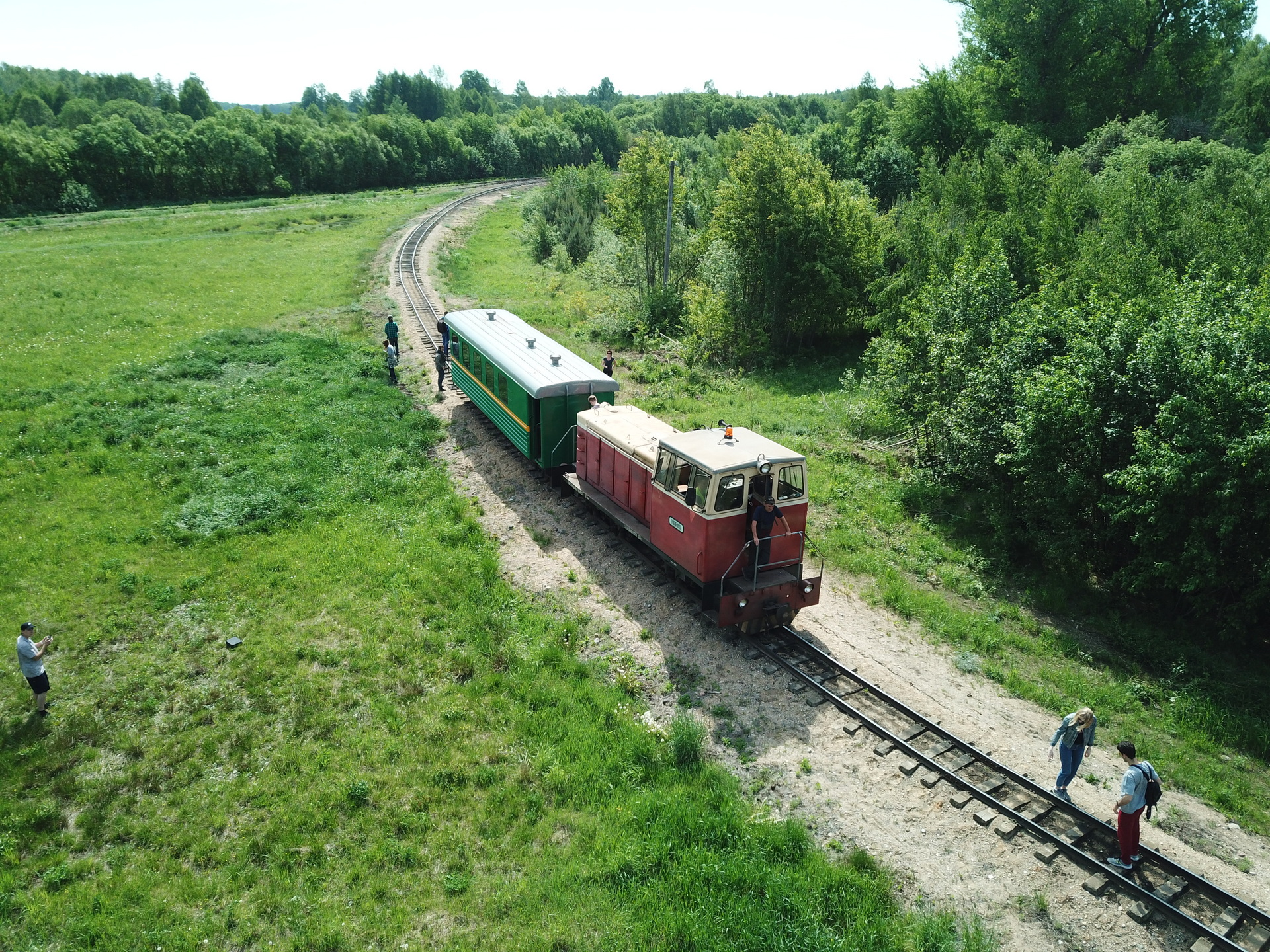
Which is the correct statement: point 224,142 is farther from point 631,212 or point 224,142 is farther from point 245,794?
point 245,794

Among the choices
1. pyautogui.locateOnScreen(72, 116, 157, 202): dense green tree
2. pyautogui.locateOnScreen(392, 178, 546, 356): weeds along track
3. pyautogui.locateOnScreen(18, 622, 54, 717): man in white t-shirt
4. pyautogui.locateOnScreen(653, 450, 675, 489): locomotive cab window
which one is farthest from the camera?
pyautogui.locateOnScreen(72, 116, 157, 202): dense green tree

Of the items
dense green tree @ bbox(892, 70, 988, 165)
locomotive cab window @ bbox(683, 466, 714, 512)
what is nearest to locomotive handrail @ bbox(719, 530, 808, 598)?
locomotive cab window @ bbox(683, 466, 714, 512)

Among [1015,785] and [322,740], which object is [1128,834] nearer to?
[1015,785]

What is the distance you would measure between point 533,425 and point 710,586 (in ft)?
24.3

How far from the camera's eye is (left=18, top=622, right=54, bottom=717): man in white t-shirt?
11.3 m

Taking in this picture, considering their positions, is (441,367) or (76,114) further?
(76,114)

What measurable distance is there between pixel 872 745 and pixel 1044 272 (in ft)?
48.5

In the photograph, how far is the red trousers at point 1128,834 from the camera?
9.39 m

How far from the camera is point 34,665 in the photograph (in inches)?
451

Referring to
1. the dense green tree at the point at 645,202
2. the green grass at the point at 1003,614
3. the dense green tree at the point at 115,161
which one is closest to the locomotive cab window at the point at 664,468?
the green grass at the point at 1003,614


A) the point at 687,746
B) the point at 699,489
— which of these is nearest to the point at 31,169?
the point at 699,489

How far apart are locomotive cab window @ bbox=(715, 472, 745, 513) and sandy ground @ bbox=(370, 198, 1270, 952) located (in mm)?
2669

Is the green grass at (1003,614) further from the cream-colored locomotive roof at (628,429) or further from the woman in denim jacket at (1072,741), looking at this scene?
the cream-colored locomotive roof at (628,429)

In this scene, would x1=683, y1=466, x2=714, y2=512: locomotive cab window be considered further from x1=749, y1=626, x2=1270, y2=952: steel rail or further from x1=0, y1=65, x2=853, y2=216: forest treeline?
x1=0, y1=65, x2=853, y2=216: forest treeline
